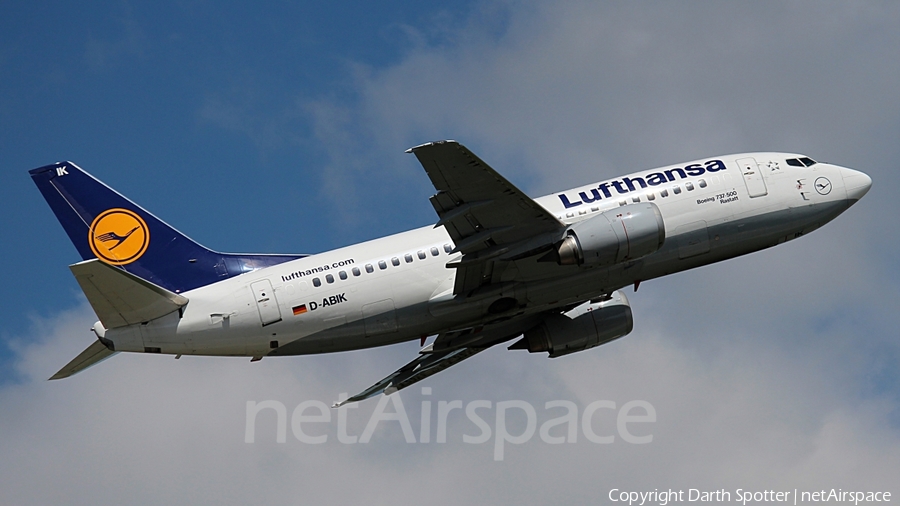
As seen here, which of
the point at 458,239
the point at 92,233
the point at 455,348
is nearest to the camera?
the point at 458,239

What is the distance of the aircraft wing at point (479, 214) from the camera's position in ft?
105

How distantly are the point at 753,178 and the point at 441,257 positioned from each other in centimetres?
1253

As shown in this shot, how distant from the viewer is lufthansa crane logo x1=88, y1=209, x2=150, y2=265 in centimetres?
3781

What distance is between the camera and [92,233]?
37875 mm

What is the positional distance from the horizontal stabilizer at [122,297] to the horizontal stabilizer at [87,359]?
6.91 feet

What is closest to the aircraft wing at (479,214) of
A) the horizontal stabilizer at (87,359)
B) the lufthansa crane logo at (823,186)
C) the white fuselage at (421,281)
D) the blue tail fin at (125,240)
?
the white fuselage at (421,281)

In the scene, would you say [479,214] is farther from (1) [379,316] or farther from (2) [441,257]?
(1) [379,316]

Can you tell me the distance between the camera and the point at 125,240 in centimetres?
3816

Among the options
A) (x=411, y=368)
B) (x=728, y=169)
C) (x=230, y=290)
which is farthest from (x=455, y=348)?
(x=728, y=169)

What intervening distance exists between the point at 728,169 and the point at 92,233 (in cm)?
2393

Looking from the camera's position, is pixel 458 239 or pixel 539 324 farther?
pixel 539 324

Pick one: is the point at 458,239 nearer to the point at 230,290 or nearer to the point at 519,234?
the point at 519,234

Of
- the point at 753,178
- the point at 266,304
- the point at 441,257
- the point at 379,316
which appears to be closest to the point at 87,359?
the point at 266,304

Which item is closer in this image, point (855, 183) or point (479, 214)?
point (479, 214)
